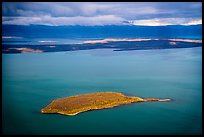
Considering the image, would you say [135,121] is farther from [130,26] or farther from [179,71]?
[130,26]

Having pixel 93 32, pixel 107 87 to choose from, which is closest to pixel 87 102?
pixel 107 87

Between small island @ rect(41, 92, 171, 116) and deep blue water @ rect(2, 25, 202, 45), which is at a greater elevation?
deep blue water @ rect(2, 25, 202, 45)

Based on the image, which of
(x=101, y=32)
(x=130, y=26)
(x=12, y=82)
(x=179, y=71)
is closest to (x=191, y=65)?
(x=179, y=71)

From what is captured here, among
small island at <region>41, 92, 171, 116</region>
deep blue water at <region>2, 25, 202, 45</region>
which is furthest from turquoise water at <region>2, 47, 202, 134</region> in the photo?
deep blue water at <region>2, 25, 202, 45</region>

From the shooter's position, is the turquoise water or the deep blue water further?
the deep blue water

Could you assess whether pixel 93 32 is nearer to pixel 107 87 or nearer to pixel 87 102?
pixel 107 87

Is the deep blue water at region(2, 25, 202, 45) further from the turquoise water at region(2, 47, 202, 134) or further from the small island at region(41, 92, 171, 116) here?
the small island at region(41, 92, 171, 116)
